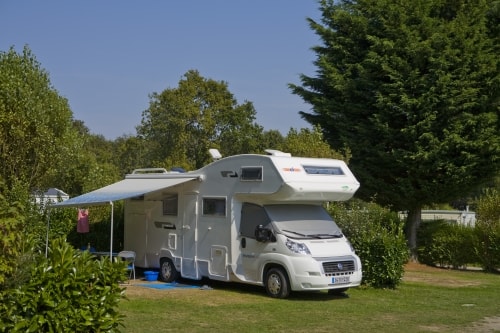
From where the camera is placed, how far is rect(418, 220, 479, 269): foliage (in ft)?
69.3

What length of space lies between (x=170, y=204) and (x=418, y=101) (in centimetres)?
969

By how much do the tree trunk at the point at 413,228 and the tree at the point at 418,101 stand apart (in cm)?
4

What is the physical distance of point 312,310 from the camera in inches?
453

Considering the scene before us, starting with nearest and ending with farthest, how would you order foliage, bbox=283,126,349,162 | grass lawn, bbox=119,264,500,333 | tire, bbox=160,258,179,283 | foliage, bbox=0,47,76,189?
grass lawn, bbox=119,264,500,333
tire, bbox=160,258,179,283
foliage, bbox=0,47,76,189
foliage, bbox=283,126,349,162

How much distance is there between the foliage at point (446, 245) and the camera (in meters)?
21.1

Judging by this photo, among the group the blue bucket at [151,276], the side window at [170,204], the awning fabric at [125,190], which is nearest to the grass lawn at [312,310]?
the blue bucket at [151,276]

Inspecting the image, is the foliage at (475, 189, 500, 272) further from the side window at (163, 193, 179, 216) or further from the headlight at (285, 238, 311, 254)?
the side window at (163, 193, 179, 216)

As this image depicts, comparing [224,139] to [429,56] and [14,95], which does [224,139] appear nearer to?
[429,56]

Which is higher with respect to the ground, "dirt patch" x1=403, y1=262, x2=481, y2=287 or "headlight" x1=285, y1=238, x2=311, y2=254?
"headlight" x1=285, y1=238, x2=311, y2=254

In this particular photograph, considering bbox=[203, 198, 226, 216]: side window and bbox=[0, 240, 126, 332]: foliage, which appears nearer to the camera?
bbox=[0, 240, 126, 332]: foliage

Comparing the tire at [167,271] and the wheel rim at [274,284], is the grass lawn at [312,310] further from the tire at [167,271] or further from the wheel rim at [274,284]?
the tire at [167,271]

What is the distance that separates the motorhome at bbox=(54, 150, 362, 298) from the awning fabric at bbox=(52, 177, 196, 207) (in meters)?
0.05

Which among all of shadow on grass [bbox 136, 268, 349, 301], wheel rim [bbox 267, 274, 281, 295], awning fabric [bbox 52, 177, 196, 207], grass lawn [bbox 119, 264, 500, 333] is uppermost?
awning fabric [bbox 52, 177, 196, 207]

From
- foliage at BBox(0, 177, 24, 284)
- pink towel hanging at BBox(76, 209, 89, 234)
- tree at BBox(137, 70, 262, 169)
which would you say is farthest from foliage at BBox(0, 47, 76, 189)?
tree at BBox(137, 70, 262, 169)
